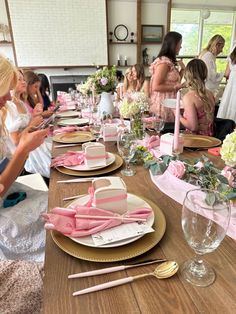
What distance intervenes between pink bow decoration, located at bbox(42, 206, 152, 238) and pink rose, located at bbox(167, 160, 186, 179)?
295 millimetres

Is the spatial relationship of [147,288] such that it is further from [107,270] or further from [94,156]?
[94,156]

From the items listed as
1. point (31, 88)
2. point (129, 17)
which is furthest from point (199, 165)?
point (129, 17)

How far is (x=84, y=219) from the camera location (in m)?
0.70

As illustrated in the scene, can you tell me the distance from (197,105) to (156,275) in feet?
4.99

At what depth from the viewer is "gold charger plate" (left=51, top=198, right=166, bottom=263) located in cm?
61

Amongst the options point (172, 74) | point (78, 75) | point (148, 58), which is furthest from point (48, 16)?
point (172, 74)

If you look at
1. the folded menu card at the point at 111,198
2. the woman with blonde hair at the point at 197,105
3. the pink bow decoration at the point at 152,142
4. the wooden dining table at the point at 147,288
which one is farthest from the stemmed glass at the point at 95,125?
the wooden dining table at the point at 147,288

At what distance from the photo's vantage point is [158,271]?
59 centimetres

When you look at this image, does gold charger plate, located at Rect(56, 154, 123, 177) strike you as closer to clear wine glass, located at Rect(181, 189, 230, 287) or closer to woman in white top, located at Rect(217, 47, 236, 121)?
clear wine glass, located at Rect(181, 189, 230, 287)

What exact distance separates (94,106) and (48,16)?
4031mm

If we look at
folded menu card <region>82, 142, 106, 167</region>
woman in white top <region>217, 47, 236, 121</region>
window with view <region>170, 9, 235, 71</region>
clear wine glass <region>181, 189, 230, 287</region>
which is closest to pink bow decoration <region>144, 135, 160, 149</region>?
folded menu card <region>82, 142, 106, 167</region>

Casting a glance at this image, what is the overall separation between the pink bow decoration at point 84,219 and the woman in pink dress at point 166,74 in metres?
1.86

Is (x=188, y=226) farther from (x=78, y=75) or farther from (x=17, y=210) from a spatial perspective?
(x=78, y=75)

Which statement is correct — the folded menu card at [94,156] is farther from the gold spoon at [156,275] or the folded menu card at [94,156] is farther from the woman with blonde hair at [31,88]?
the woman with blonde hair at [31,88]
